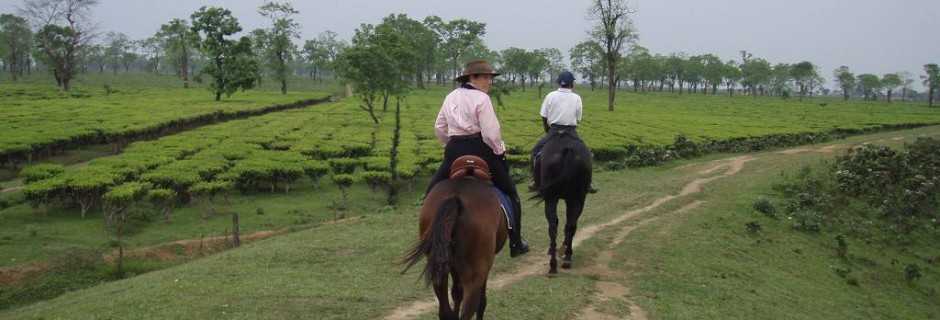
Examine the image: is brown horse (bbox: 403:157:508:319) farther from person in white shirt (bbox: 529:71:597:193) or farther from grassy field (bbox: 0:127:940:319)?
person in white shirt (bbox: 529:71:597:193)

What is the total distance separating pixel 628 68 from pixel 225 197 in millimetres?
88564

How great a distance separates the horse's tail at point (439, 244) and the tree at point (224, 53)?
163 ft

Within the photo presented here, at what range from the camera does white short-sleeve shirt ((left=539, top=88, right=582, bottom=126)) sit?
840 centimetres

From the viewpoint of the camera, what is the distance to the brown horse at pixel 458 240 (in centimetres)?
473

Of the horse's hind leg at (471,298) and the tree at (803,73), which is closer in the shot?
the horse's hind leg at (471,298)

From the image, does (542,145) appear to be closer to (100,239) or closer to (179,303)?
→ (179,303)

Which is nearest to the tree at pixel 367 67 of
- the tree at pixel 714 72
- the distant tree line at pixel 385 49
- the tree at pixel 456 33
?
the distant tree line at pixel 385 49

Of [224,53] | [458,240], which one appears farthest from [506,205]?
[224,53]

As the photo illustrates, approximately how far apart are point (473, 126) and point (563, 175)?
108 inches

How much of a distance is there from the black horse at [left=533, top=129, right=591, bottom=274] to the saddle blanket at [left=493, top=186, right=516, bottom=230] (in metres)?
2.26

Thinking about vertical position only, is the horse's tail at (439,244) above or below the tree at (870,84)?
below

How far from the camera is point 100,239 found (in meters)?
14.7

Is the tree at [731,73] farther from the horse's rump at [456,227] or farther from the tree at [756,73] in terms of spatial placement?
the horse's rump at [456,227]

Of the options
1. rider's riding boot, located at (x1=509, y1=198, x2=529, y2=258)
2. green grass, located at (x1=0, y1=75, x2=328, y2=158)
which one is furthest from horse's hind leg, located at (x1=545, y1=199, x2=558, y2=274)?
green grass, located at (x1=0, y1=75, x2=328, y2=158)
